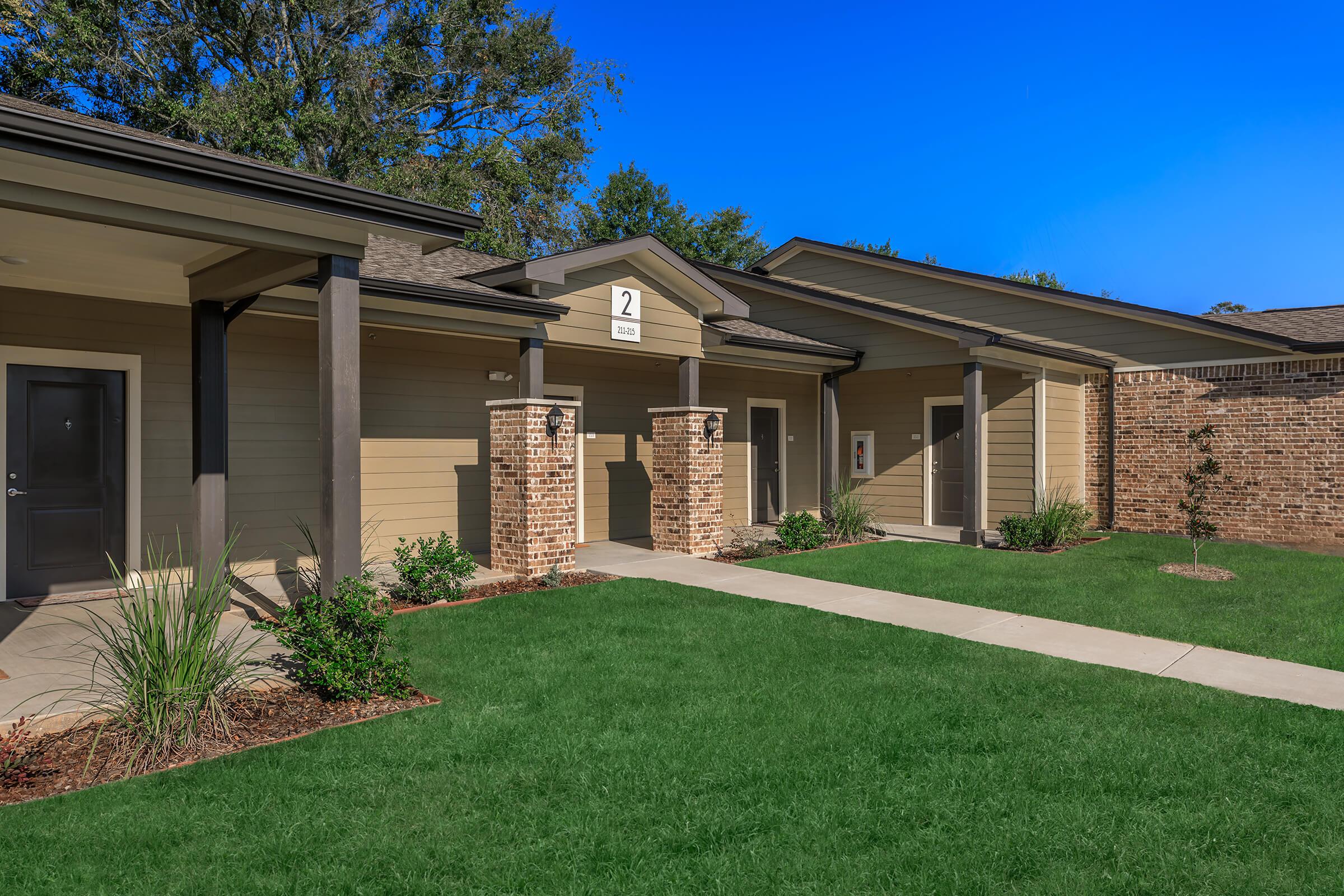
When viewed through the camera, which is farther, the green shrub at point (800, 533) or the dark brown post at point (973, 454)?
the dark brown post at point (973, 454)

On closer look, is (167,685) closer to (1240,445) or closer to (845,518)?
(845,518)

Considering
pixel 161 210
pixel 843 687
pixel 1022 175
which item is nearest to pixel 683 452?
pixel 843 687

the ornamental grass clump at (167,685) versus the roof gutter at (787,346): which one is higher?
the roof gutter at (787,346)

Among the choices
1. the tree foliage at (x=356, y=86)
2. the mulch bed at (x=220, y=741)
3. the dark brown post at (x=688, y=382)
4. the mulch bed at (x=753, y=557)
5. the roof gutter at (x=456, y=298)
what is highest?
the tree foliage at (x=356, y=86)

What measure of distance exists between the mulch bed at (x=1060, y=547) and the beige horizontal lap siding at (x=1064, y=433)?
94cm

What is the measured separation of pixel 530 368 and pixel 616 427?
3615 mm

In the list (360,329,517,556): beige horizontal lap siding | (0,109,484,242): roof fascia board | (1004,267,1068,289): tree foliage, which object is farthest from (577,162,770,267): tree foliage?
(0,109,484,242): roof fascia board

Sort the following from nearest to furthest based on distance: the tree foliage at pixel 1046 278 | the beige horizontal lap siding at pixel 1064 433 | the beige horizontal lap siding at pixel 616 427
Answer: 1. the beige horizontal lap siding at pixel 616 427
2. the beige horizontal lap siding at pixel 1064 433
3. the tree foliage at pixel 1046 278

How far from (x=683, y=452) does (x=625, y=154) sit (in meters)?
26.8

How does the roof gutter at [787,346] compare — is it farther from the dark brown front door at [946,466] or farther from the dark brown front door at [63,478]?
the dark brown front door at [63,478]

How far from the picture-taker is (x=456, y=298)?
8.23 metres

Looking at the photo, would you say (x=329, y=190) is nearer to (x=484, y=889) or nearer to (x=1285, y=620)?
(x=484, y=889)

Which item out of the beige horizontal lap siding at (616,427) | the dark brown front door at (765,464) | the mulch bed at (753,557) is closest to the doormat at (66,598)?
the beige horizontal lap siding at (616,427)

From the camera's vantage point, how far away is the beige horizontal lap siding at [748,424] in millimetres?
13891
